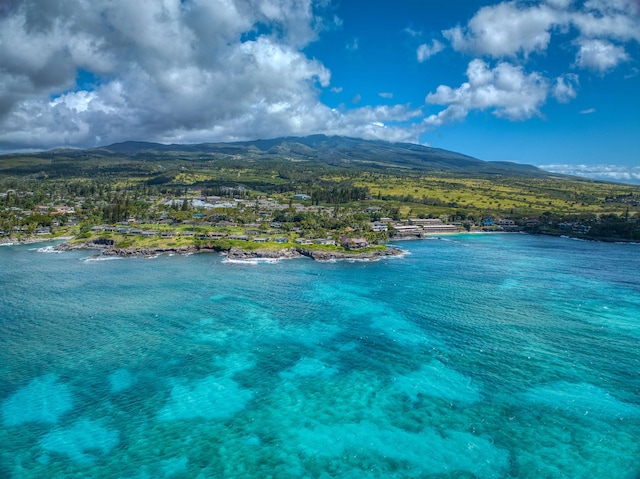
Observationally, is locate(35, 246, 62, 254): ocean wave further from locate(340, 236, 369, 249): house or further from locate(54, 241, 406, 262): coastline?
locate(340, 236, 369, 249): house

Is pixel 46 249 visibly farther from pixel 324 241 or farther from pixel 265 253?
pixel 324 241

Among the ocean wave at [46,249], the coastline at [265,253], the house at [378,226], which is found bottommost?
the ocean wave at [46,249]

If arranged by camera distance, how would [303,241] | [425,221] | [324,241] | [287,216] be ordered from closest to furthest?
[303,241], [324,241], [287,216], [425,221]

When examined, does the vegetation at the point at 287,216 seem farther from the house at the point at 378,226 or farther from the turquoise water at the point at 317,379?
the turquoise water at the point at 317,379

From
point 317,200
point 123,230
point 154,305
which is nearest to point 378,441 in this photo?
point 154,305

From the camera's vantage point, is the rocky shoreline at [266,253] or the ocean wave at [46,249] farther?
the ocean wave at [46,249]

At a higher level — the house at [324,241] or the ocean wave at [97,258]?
the house at [324,241]

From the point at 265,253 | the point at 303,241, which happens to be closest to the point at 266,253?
the point at 265,253

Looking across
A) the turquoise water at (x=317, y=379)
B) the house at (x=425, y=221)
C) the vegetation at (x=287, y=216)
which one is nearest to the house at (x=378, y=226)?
the vegetation at (x=287, y=216)

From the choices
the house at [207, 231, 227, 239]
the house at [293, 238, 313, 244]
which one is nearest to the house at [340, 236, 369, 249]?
the house at [293, 238, 313, 244]

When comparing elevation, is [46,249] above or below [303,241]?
below
